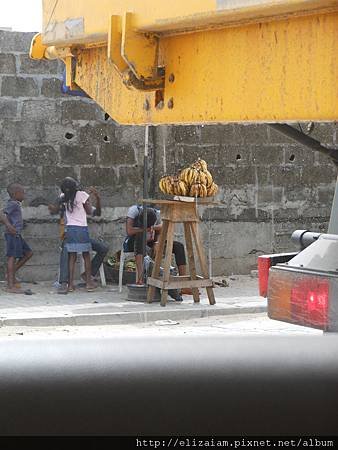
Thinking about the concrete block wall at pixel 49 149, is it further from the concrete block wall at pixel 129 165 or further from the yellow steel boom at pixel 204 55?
the yellow steel boom at pixel 204 55

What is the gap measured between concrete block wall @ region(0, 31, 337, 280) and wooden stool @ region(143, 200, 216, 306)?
1693mm

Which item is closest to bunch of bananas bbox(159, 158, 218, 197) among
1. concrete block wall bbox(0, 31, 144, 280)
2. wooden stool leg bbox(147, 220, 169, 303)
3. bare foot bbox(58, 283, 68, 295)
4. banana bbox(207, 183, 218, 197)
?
banana bbox(207, 183, 218, 197)

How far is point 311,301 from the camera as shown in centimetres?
359

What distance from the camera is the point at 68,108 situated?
1168 cm

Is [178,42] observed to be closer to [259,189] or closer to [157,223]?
[157,223]

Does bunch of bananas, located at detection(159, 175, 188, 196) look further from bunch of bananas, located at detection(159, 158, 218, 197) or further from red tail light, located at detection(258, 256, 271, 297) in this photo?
red tail light, located at detection(258, 256, 271, 297)

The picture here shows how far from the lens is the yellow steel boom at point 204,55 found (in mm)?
2957

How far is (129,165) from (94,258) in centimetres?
129

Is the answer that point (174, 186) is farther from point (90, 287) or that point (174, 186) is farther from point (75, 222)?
point (90, 287)

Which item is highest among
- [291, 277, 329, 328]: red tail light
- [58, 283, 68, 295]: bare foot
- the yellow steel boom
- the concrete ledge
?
the yellow steel boom

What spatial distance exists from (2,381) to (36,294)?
10.1m

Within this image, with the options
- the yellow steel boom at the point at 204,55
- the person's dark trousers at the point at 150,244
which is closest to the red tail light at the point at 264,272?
the yellow steel boom at the point at 204,55

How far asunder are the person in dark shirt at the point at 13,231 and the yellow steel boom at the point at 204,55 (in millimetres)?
6929

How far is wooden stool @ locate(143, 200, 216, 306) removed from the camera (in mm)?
10195
